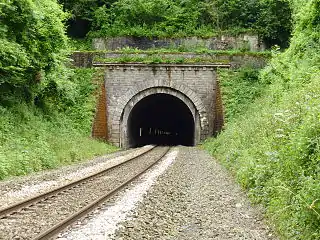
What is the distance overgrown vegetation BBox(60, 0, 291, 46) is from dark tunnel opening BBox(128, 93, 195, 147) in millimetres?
5462

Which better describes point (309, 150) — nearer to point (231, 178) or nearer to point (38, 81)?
point (231, 178)

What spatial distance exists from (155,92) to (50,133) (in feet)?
29.4

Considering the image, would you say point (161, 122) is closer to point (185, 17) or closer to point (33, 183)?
point (185, 17)

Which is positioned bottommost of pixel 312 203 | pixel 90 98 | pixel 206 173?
pixel 206 173

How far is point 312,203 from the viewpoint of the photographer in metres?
4.79

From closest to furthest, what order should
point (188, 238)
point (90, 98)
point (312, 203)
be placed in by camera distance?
point (312, 203) < point (188, 238) < point (90, 98)

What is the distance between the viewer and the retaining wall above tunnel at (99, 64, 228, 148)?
25.4m

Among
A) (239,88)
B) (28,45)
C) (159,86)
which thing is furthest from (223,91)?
(28,45)

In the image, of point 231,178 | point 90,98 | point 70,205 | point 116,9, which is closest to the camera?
point 70,205

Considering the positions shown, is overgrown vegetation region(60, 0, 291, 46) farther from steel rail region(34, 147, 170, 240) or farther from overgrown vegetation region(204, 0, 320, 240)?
steel rail region(34, 147, 170, 240)

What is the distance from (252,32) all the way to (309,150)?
2604cm

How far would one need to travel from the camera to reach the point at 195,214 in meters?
7.37

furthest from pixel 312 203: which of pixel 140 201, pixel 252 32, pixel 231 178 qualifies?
pixel 252 32

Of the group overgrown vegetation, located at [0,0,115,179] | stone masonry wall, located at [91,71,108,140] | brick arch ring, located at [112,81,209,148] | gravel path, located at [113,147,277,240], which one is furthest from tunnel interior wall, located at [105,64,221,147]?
gravel path, located at [113,147,277,240]
